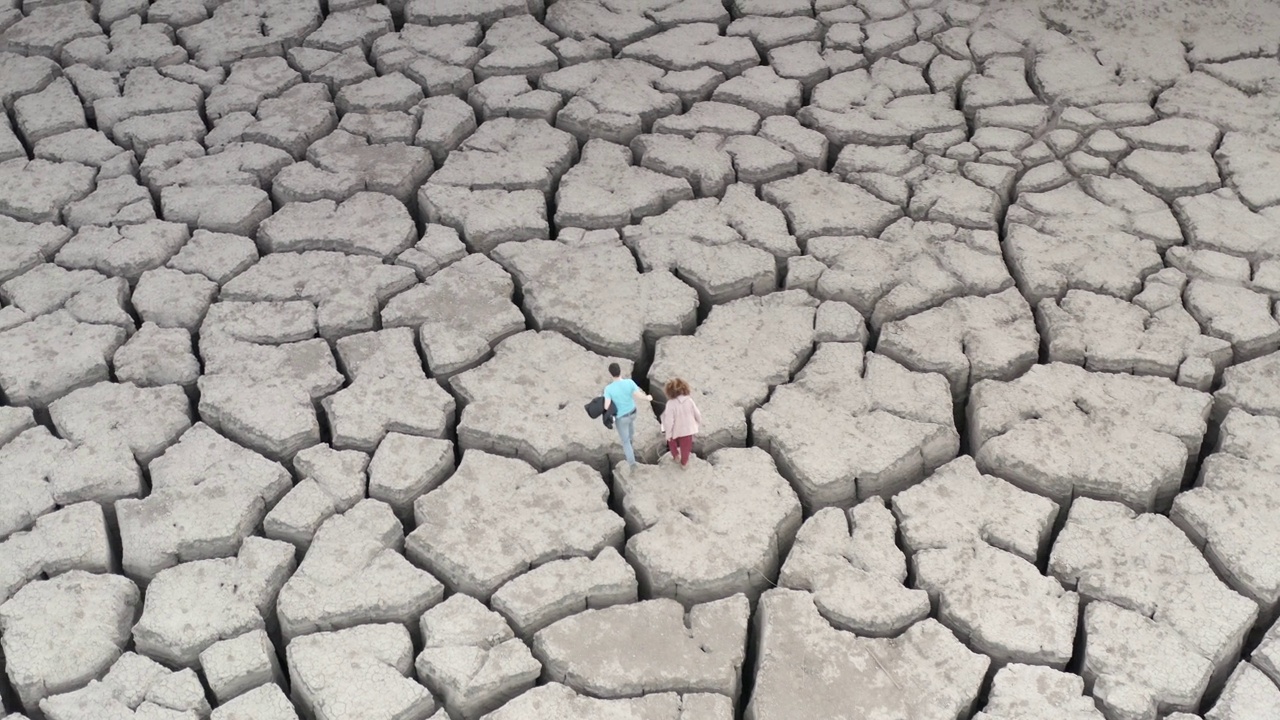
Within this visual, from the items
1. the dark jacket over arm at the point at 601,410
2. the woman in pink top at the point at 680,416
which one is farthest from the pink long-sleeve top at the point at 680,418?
the dark jacket over arm at the point at 601,410

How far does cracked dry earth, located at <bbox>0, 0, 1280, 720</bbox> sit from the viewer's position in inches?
123

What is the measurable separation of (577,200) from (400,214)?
561mm

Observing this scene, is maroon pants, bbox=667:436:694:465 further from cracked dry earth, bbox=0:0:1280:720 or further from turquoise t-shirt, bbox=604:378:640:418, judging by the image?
turquoise t-shirt, bbox=604:378:640:418

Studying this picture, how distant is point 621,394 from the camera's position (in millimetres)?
3416

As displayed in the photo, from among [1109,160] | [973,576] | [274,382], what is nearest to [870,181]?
[1109,160]

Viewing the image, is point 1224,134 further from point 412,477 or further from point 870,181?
point 412,477

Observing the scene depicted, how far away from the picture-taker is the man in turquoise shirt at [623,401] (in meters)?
3.41

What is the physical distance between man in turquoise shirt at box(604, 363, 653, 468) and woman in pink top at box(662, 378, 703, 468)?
0.06 m

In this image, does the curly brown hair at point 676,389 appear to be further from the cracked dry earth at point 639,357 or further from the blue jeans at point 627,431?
the cracked dry earth at point 639,357

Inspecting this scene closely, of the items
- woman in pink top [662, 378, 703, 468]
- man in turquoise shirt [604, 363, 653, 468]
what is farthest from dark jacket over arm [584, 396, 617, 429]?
woman in pink top [662, 378, 703, 468]

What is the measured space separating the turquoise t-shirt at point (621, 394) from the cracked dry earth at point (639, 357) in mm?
199

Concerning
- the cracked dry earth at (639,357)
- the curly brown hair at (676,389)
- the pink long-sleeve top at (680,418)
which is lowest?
the cracked dry earth at (639,357)

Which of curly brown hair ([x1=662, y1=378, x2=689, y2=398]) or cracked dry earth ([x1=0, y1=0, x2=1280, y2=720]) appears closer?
cracked dry earth ([x1=0, y1=0, x2=1280, y2=720])

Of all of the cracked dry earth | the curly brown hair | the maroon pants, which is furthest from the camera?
the maroon pants
